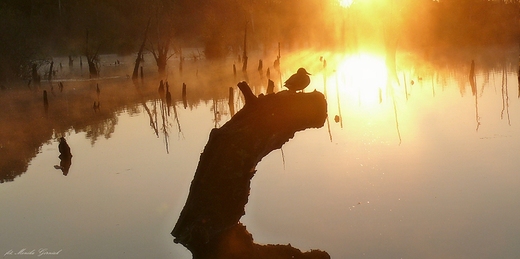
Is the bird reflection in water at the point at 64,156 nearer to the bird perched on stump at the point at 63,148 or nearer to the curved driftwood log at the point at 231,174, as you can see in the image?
the bird perched on stump at the point at 63,148

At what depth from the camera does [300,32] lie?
250 feet

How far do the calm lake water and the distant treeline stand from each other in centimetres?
2677

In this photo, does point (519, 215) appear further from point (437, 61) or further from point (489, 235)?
point (437, 61)

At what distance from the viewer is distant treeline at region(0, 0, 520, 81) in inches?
2060

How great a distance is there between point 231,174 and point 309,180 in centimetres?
432

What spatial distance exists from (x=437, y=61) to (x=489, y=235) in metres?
37.8

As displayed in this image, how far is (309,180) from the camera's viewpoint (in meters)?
12.8

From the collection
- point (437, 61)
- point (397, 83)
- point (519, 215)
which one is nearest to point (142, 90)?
point (397, 83)

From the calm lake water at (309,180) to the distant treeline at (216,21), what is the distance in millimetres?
26767

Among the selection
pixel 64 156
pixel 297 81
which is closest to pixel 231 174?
pixel 297 81

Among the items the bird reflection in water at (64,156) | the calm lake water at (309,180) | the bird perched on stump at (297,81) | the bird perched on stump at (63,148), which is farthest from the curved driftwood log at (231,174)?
the bird perched on stump at (63,148)

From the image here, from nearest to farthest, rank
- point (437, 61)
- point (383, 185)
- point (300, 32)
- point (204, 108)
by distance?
point (383, 185)
point (204, 108)
point (437, 61)
point (300, 32)

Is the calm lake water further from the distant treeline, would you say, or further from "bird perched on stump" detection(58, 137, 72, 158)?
the distant treeline

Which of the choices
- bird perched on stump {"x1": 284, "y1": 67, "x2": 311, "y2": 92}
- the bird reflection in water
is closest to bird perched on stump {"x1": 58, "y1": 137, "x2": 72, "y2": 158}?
the bird reflection in water
